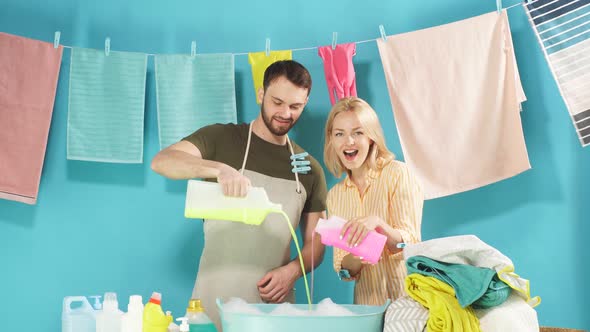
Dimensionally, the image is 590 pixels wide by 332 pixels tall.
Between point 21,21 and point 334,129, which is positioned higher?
point 21,21

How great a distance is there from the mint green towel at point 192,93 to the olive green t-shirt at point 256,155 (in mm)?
226

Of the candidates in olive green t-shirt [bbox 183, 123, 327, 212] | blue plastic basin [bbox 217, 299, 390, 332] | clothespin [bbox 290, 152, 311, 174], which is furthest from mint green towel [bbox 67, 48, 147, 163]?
blue plastic basin [bbox 217, 299, 390, 332]

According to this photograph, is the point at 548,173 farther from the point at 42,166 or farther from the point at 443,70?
the point at 42,166

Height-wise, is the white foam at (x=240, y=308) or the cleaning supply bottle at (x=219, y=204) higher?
the cleaning supply bottle at (x=219, y=204)

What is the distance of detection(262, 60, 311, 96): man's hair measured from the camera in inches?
92.0

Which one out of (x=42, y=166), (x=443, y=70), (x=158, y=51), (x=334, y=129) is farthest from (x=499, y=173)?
(x=42, y=166)

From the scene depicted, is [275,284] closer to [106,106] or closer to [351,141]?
[351,141]

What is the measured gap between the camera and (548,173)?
8.06 feet

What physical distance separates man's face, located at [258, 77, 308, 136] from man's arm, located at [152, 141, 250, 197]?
0.29 m

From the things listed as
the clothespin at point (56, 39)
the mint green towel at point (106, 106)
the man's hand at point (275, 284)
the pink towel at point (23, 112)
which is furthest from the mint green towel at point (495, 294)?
the clothespin at point (56, 39)

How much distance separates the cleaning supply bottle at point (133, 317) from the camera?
1589 millimetres

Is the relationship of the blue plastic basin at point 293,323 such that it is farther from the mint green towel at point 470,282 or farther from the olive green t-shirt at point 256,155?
the olive green t-shirt at point 256,155

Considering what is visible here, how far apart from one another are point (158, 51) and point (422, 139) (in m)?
1.16

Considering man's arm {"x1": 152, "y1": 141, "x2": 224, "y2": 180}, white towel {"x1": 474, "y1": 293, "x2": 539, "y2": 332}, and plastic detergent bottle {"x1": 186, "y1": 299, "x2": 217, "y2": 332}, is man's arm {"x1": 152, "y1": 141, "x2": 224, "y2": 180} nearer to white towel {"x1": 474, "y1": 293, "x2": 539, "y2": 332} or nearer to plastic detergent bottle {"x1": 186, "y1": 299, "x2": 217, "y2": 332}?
plastic detergent bottle {"x1": 186, "y1": 299, "x2": 217, "y2": 332}
